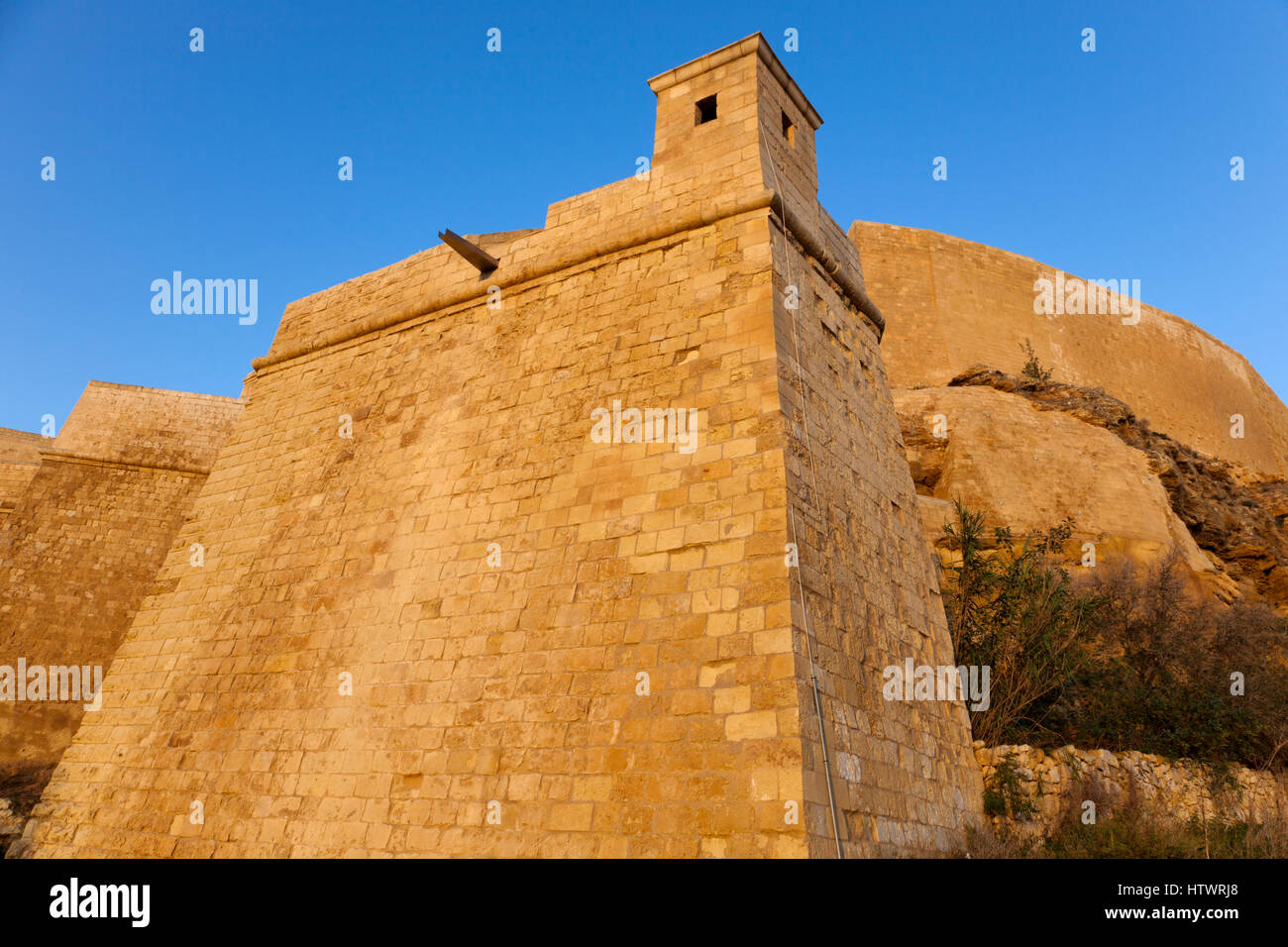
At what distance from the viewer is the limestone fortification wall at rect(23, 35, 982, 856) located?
14.2 ft

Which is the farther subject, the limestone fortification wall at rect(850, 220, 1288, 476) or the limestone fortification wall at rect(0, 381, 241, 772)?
the limestone fortification wall at rect(850, 220, 1288, 476)

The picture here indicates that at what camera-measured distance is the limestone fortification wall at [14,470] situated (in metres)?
13.2

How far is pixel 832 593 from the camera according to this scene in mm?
4812

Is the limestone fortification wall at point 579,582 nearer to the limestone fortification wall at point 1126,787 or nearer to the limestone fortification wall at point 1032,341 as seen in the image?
the limestone fortification wall at point 1126,787

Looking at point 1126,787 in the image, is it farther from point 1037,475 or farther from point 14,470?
point 14,470

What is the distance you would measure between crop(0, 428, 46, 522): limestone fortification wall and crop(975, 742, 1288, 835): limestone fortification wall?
587 inches

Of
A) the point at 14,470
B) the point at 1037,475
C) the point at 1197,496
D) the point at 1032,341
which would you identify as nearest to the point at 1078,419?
the point at 1037,475

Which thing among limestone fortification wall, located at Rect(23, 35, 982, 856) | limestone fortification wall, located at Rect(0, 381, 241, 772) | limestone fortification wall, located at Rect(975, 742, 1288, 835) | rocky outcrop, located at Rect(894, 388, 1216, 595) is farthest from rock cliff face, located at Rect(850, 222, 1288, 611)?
limestone fortification wall, located at Rect(0, 381, 241, 772)

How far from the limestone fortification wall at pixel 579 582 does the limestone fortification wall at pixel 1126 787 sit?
416 millimetres

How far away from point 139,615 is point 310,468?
2.17 meters

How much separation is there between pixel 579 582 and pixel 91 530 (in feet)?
38.5

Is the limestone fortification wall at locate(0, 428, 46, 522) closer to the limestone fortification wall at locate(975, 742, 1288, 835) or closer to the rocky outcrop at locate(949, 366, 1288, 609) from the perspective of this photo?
the limestone fortification wall at locate(975, 742, 1288, 835)
